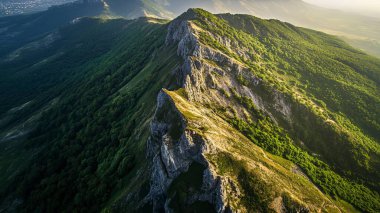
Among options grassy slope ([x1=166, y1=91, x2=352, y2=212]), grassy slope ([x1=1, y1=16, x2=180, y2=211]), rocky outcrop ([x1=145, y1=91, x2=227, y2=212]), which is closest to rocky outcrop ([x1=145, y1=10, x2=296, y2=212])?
rocky outcrop ([x1=145, y1=91, x2=227, y2=212])

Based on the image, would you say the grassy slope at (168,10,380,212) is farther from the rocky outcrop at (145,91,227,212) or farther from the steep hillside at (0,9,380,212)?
the rocky outcrop at (145,91,227,212)

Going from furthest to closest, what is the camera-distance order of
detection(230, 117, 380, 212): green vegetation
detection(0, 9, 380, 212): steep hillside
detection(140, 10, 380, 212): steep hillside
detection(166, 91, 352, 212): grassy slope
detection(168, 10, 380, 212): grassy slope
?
1. detection(168, 10, 380, 212): grassy slope
2. detection(230, 117, 380, 212): green vegetation
3. detection(0, 9, 380, 212): steep hillside
4. detection(140, 10, 380, 212): steep hillside
5. detection(166, 91, 352, 212): grassy slope

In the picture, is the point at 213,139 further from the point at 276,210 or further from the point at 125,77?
the point at 125,77

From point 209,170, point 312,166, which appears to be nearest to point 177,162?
point 209,170

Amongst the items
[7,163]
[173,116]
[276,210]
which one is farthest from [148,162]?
[7,163]

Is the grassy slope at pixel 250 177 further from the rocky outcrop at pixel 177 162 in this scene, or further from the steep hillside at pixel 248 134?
the rocky outcrop at pixel 177 162

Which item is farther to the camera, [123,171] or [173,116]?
[123,171]

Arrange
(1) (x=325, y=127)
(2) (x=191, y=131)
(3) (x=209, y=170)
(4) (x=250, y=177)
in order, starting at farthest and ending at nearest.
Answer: (1) (x=325, y=127), (2) (x=191, y=131), (4) (x=250, y=177), (3) (x=209, y=170)

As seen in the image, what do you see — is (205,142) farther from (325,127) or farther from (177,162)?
(325,127)
